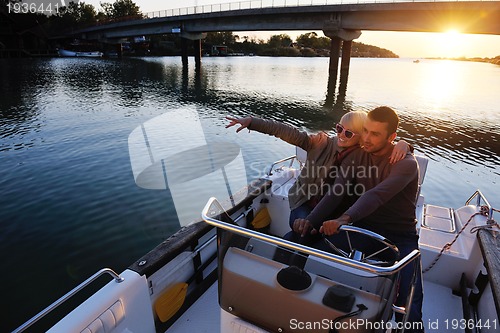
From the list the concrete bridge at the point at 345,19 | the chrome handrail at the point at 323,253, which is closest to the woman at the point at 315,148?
the chrome handrail at the point at 323,253

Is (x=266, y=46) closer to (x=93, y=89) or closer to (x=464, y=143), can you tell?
(x=93, y=89)

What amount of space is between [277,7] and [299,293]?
1409 inches

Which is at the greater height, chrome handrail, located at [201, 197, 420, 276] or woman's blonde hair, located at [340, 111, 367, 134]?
woman's blonde hair, located at [340, 111, 367, 134]

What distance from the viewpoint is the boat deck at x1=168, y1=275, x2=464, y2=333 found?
3.57 metres

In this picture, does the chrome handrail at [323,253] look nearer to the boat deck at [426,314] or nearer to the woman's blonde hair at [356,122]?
the woman's blonde hair at [356,122]

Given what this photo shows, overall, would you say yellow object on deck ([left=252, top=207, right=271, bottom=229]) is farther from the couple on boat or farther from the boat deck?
the couple on boat

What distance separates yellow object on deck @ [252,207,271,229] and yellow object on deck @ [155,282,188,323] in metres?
1.77

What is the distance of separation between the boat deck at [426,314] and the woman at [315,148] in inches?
56.3

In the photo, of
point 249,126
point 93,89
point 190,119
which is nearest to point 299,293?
point 249,126

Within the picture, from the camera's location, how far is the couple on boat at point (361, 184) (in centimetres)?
288

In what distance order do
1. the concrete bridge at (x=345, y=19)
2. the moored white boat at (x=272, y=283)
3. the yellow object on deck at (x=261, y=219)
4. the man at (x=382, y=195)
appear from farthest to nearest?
the concrete bridge at (x=345, y=19), the yellow object on deck at (x=261, y=219), the man at (x=382, y=195), the moored white boat at (x=272, y=283)

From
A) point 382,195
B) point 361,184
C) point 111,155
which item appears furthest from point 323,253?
point 111,155

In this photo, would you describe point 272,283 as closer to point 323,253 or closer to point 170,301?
point 323,253

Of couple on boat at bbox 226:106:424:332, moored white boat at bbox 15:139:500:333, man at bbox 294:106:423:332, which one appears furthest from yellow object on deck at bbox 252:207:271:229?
man at bbox 294:106:423:332
